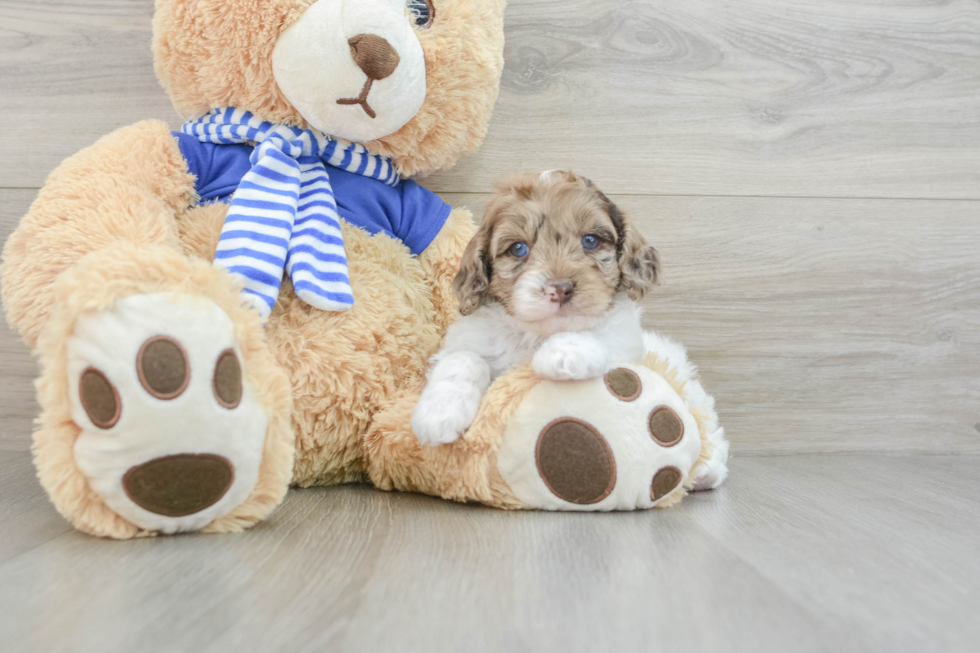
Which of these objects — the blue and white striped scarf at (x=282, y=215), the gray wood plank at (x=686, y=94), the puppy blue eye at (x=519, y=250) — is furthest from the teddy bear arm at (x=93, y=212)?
the puppy blue eye at (x=519, y=250)

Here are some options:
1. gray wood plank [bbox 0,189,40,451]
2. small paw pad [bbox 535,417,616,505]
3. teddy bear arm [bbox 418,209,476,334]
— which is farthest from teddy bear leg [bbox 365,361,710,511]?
gray wood plank [bbox 0,189,40,451]

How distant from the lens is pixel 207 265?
1.06 metres

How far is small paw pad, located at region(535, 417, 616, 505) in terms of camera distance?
3.80ft

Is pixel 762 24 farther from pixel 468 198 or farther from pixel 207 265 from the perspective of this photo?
pixel 207 265

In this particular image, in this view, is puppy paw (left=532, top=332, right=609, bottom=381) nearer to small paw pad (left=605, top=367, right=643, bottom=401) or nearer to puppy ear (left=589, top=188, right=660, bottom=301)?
small paw pad (left=605, top=367, right=643, bottom=401)

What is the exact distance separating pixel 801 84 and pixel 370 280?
1334 millimetres

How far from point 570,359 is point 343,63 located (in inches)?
28.3

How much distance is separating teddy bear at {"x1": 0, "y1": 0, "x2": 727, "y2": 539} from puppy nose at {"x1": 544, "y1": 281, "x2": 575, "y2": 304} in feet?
0.47

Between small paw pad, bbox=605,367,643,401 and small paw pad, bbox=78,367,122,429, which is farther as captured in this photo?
small paw pad, bbox=605,367,643,401

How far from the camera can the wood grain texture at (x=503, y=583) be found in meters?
0.69

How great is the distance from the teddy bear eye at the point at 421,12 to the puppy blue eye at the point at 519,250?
0.53 meters

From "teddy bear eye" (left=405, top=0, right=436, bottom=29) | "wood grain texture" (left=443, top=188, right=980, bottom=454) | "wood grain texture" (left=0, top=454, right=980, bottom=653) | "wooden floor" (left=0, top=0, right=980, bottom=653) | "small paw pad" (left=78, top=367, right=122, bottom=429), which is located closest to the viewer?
"wood grain texture" (left=0, top=454, right=980, bottom=653)

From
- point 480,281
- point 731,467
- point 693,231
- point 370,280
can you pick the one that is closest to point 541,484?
point 480,281

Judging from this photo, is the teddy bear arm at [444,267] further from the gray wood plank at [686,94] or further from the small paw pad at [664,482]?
the small paw pad at [664,482]
